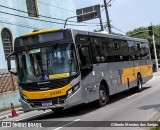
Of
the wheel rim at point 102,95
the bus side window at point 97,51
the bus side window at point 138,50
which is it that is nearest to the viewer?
the bus side window at point 97,51

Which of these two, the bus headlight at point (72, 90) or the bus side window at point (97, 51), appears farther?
the bus side window at point (97, 51)

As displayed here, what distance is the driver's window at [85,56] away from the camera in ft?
→ 52.2

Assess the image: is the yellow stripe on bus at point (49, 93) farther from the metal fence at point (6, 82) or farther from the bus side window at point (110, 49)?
the metal fence at point (6, 82)

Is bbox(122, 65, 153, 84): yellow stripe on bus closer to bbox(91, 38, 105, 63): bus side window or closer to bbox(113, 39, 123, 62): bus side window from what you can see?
bbox(113, 39, 123, 62): bus side window

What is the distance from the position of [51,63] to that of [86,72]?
4.94ft

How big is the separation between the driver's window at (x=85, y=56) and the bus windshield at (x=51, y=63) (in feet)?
1.92

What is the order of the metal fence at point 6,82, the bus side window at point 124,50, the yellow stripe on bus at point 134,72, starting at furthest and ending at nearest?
the metal fence at point 6,82 < the bus side window at point 124,50 < the yellow stripe on bus at point 134,72

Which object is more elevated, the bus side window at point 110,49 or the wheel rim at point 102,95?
the bus side window at point 110,49

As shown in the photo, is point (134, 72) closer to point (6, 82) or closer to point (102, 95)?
point (102, 95)

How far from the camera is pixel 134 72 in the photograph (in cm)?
2336

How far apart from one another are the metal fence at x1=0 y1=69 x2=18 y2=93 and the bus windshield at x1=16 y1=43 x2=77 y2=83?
13.0 meters

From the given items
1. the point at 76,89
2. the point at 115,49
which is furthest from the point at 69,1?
the point at 76,89

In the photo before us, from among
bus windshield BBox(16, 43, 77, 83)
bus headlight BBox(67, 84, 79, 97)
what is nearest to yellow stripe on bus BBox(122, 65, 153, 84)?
bus headlight BBox(67, 84, 79, 97)

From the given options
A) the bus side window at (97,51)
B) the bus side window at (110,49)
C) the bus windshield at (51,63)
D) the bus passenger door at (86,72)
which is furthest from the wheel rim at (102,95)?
the bus windshield at (51,63)
